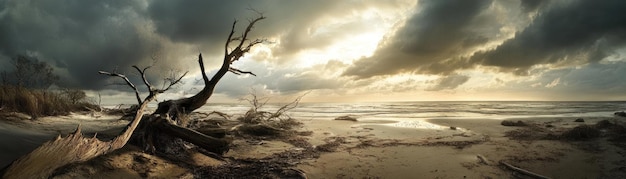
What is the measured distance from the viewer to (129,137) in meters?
6.12

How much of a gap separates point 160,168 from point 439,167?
5881 mm

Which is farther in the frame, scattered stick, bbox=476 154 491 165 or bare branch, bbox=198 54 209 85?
bare branch, bbox=198 54 209 85

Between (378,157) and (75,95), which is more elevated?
(75,95)

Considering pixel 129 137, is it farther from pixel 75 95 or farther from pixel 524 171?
pixel 75 95

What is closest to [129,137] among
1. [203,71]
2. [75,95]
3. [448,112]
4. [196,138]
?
[196,138]

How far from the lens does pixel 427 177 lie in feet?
20.1

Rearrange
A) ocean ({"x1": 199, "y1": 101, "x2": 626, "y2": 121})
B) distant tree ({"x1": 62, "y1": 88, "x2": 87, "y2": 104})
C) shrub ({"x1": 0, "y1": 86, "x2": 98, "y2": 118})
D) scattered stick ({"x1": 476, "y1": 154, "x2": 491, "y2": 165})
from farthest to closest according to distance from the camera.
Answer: ocean ({"x1": 199, "y1": 101, "x2": 626, "y2": 121}) < distant tree ({"x1": 62, "y1": 88, "x2": 87, "y2": 104}) < shrub ({"x1": 0, "y1": 86, "x2": 98, "y2": 118}) < scattered stick ({"x1": 476, "y1": 154, "x2": 491, "y2": 165})

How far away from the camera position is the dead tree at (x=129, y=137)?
3.57m

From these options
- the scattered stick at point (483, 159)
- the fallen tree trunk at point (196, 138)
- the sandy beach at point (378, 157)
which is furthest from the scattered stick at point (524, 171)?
the fallen tree trunk at point (196, 138)

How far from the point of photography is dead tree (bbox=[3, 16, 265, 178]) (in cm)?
357

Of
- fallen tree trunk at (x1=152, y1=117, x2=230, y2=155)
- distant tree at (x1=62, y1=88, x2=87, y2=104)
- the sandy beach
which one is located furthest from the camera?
distant tree at (x1=62, y1=88, x2=87, y2=104)

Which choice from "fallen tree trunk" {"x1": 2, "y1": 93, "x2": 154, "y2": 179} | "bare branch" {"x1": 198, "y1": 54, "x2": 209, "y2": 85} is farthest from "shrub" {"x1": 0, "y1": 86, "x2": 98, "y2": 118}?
"fallen tree trunk" {"x1": 2, "y1": 93, "x2": 154, "y2": 179}

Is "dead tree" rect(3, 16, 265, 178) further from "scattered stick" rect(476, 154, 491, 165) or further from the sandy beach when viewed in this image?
"scattered stick" rect(476, 154, 491, 165)

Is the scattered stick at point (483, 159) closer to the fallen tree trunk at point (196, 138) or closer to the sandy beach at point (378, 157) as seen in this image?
the sandy beach at point (378, 157)
